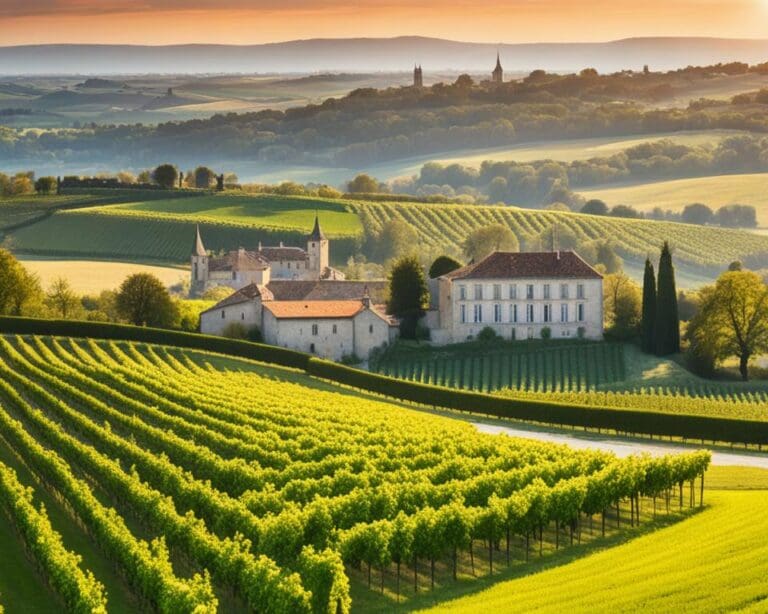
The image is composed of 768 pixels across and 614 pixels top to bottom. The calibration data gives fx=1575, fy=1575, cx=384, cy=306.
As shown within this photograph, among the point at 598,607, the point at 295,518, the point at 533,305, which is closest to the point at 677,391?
the point at 533,305

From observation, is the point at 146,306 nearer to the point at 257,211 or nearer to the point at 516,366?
the point at 516,366

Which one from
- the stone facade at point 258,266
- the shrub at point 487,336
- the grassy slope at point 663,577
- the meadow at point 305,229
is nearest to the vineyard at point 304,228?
the meadow at point 305,229

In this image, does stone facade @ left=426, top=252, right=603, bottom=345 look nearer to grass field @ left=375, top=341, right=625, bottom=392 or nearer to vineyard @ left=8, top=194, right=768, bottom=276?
grass field @ left=375, top=341, right=625, bottom=392

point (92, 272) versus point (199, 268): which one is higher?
point (199, 268)

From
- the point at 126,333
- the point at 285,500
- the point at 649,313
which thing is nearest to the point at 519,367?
the point at 649,313

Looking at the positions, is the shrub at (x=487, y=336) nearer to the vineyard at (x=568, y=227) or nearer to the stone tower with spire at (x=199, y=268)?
the stone tower with spire at (x=199, y=268)

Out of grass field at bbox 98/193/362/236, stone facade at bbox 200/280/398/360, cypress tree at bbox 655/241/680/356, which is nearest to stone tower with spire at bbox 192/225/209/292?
stone facade at bbox 200/280/398/360

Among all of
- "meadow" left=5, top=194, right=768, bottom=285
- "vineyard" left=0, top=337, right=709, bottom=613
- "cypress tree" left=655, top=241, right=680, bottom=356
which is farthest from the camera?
"meadow" left=5, top=194, right=768, bottom=285
